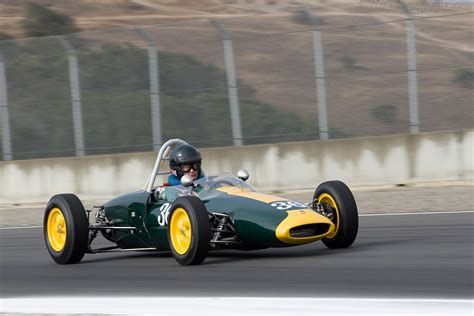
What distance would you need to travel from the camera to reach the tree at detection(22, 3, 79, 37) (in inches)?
1620

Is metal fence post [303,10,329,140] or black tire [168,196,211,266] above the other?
metal fence post [303,10,329,140]

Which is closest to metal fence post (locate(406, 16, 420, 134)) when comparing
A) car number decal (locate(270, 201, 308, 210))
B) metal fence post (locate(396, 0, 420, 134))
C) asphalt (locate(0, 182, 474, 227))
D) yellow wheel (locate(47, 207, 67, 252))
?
metal fence post (locate(396, 0, 420, 134))

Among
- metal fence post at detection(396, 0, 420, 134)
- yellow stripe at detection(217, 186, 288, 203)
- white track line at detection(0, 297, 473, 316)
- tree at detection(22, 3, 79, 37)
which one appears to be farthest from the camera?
tree at detection(22, 3, 79, 37)

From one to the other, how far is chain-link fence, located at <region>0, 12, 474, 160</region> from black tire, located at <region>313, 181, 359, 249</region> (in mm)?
7623

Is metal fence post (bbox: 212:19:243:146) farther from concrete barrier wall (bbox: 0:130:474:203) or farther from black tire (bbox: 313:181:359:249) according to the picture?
black tire (bbox: 313:181:359:249)

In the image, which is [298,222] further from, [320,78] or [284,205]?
[320,78]

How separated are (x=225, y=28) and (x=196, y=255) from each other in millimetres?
9992

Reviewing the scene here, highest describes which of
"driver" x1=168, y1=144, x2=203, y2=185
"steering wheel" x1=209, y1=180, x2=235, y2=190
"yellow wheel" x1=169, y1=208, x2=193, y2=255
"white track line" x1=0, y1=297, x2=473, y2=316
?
"driver" x1=168, y1=144, x2=203, y2=185

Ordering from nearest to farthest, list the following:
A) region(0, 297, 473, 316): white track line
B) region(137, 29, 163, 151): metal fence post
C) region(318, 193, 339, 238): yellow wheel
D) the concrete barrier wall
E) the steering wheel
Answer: region(0, 297, 473, 316): white track line < region(318, 193, 339, 238): yellow wheel < the steering wheel < the concrete barrier wall < region(137, 29, 163, 151): metal fence post

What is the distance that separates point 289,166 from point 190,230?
8.94 meters

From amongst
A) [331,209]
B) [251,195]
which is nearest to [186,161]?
[251,195]

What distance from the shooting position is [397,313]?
241 inches

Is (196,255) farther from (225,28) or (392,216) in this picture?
(225,28)

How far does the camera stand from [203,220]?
29.7ft
